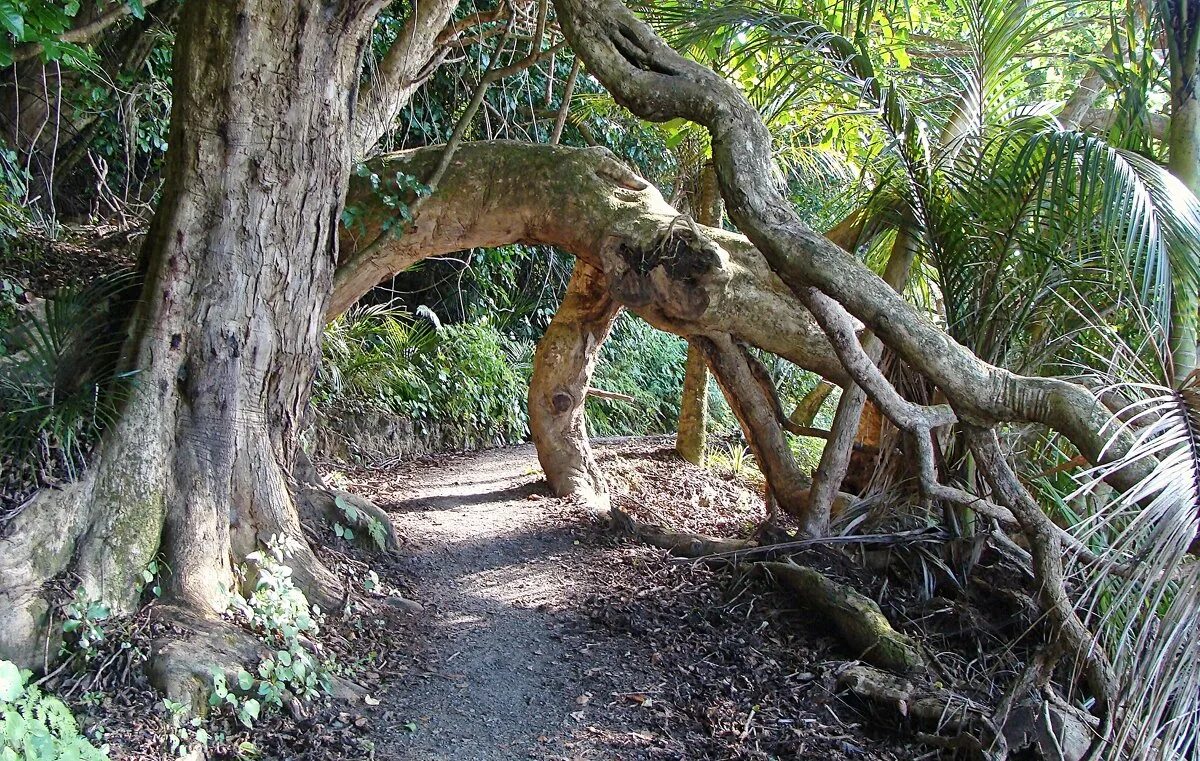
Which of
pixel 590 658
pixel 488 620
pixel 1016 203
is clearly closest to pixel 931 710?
pixel 590 658

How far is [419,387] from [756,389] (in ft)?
13.6

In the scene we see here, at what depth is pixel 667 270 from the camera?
4680 mm

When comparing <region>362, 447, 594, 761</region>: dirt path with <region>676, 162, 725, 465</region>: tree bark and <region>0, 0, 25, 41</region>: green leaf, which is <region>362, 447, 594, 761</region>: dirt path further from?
<region>0, 0, 25, 41</region>: green leaf

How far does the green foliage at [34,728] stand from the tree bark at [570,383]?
3.92m

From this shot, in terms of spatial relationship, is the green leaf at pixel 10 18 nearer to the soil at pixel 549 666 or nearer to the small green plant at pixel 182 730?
the soil at pixel 549 666

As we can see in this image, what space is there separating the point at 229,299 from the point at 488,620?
1915 millimetres

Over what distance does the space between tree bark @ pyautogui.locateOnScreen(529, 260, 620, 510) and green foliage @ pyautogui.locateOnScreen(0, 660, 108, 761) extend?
3.92 m

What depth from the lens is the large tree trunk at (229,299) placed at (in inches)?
126

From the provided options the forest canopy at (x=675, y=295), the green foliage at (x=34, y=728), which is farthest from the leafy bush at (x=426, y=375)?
the green foliage at (x=34, y=728)

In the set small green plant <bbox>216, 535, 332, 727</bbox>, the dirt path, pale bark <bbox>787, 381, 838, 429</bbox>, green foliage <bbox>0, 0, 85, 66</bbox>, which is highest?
green foliage <bbox>0, 0, 85, 66</bbox>

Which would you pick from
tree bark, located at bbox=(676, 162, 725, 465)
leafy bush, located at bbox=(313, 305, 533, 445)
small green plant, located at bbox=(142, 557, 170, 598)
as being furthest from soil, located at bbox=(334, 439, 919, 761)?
tree bark, located at bbox=(676, 162, 725, 465)

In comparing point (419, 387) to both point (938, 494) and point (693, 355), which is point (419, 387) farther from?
point (938, 494)

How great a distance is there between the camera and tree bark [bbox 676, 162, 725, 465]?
808 centimetres

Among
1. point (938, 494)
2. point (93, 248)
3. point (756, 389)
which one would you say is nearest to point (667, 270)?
point (756, 389)
